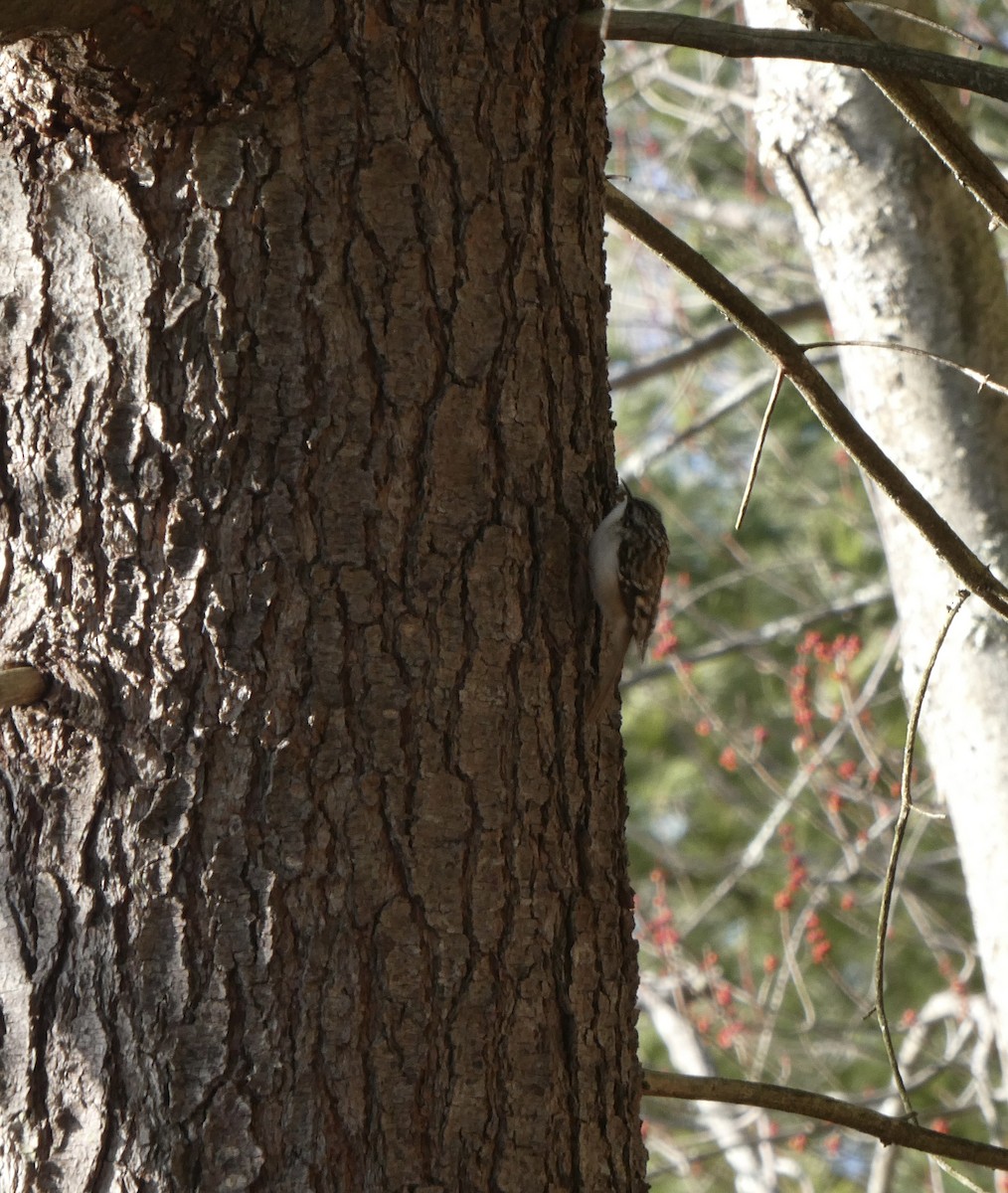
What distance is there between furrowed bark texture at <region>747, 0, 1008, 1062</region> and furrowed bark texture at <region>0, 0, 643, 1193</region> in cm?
169

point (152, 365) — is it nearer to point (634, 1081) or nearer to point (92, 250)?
point (92, 250)

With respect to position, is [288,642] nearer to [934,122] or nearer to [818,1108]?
[818,1108]

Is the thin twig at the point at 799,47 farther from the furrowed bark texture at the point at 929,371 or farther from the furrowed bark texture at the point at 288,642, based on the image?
the furrowed bark texture at the point at 929,371

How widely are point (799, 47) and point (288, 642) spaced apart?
1.05 meters

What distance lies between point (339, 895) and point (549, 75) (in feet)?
3.92

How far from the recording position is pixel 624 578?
2.48 metres

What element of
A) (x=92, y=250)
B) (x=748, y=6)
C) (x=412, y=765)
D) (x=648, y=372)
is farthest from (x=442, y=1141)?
(x=648, y=372)

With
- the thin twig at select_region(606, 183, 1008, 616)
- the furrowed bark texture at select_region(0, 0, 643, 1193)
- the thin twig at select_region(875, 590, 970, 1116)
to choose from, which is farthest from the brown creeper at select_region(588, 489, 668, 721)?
the thin twig at select_region(875, 590, 970, 1116)

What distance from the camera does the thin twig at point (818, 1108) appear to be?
2127 millimetres

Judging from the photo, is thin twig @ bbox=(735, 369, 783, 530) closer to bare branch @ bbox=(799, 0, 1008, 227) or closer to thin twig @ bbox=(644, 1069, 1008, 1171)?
bare branch @ bbox=(799, 0, 1008, 227)

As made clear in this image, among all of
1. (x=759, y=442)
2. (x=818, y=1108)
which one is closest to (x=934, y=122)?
(x=759, y=442)

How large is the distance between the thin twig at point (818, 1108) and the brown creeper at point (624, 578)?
574 millimetres

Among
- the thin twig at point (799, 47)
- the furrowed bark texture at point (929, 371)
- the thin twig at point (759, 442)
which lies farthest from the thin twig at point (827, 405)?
the furrowed bark texture at point (929, 371)

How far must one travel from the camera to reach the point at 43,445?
74.4 inches
